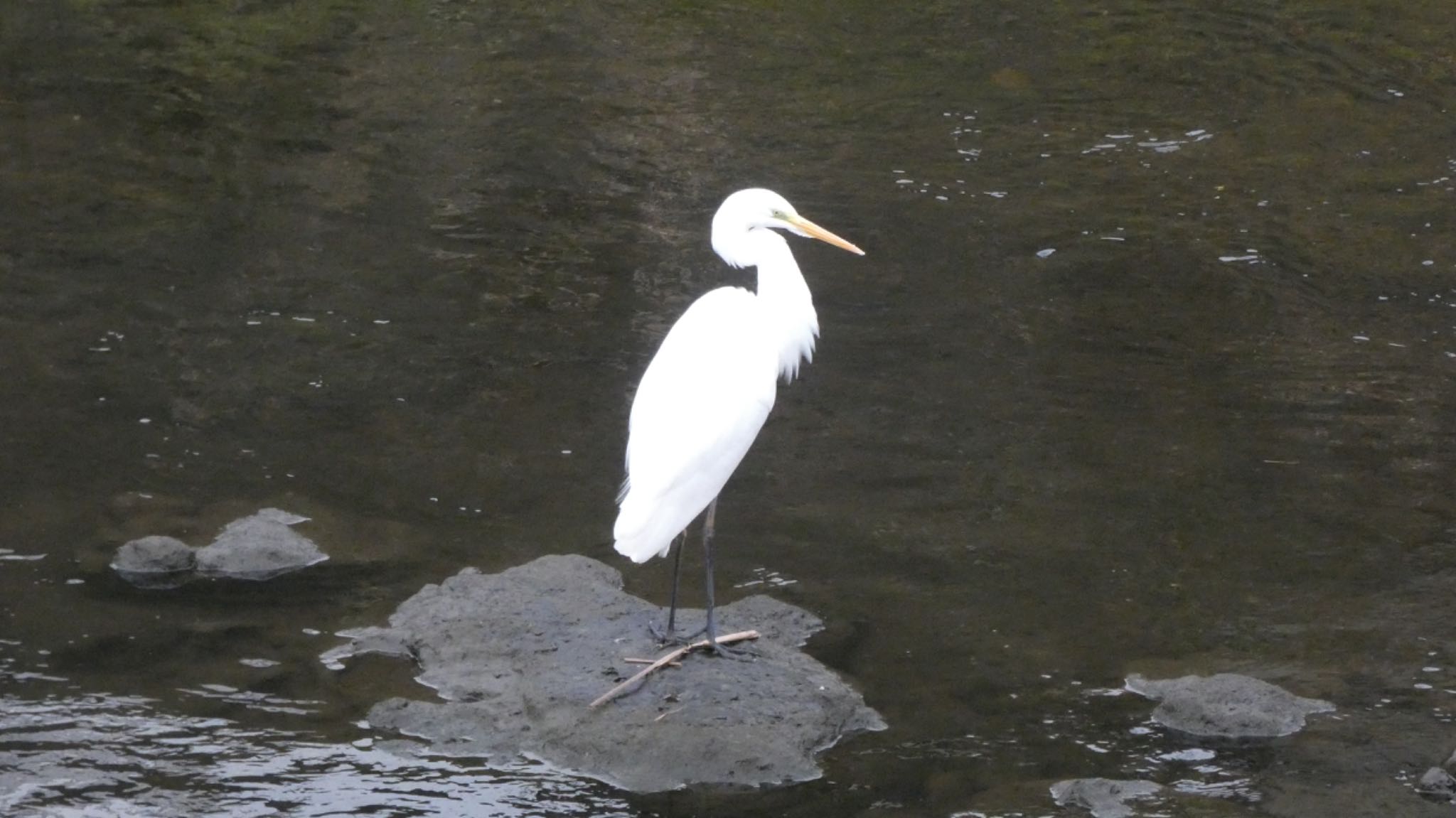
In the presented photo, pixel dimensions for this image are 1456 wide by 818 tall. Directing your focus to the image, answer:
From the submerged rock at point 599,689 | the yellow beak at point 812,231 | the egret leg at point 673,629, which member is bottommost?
the submerged rock at point 599,689

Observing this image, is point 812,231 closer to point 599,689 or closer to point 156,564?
point 599,689

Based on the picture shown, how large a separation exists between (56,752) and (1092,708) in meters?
3.20

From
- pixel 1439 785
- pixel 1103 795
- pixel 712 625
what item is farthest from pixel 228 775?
pixel 1439 785

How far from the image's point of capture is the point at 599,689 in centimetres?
502

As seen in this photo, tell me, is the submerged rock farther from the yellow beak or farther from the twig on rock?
the yellow beak

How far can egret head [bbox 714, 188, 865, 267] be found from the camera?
18.1 feet

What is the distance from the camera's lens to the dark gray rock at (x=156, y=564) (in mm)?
5754

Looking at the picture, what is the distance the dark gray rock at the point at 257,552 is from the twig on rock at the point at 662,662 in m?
1.54

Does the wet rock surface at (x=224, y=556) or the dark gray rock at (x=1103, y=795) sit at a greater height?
the wet rock surface at (x=224, y=556)

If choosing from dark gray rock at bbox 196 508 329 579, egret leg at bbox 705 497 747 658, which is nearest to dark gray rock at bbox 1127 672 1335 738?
egret leg at bbox 705 497 747 658

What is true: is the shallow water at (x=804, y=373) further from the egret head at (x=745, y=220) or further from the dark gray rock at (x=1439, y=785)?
the egret head at (x=745, y=220)

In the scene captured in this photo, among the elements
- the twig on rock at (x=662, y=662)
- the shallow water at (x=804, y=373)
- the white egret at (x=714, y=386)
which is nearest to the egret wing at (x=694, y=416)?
the white egret at (x=714, y=386)

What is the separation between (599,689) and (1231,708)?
1982mm

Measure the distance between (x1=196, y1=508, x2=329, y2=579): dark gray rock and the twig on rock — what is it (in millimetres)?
1535
